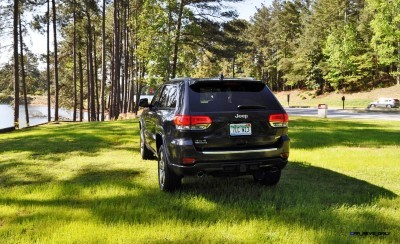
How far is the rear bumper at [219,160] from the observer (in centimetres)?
500

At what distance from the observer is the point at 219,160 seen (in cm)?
503

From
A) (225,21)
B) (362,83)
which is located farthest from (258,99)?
(362,83)

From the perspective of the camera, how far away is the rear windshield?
17.0ft

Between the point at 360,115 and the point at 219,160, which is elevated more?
the point at 219,160

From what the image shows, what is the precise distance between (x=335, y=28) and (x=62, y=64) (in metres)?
43.6

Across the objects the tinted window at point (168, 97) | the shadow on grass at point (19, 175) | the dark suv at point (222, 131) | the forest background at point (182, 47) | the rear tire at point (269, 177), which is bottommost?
the shadow on grass at point (19, 175)

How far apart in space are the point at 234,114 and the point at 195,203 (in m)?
1.44

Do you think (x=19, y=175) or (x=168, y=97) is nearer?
(x=168, y=97)

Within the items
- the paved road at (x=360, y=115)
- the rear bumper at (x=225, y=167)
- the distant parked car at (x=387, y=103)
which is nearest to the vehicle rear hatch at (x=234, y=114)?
the rear bumper at (x=225, y=167)

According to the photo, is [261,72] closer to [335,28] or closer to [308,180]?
[335,28]

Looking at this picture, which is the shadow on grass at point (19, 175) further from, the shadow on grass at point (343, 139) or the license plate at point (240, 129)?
the shadow on grass at point (343, 139)

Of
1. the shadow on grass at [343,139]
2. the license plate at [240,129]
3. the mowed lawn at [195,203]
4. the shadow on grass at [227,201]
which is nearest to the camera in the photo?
the mowed lawn at [195,203]

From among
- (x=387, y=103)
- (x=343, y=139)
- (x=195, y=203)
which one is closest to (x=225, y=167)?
(x=195, y=203)

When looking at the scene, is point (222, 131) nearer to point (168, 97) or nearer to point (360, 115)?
point (168, 97)
